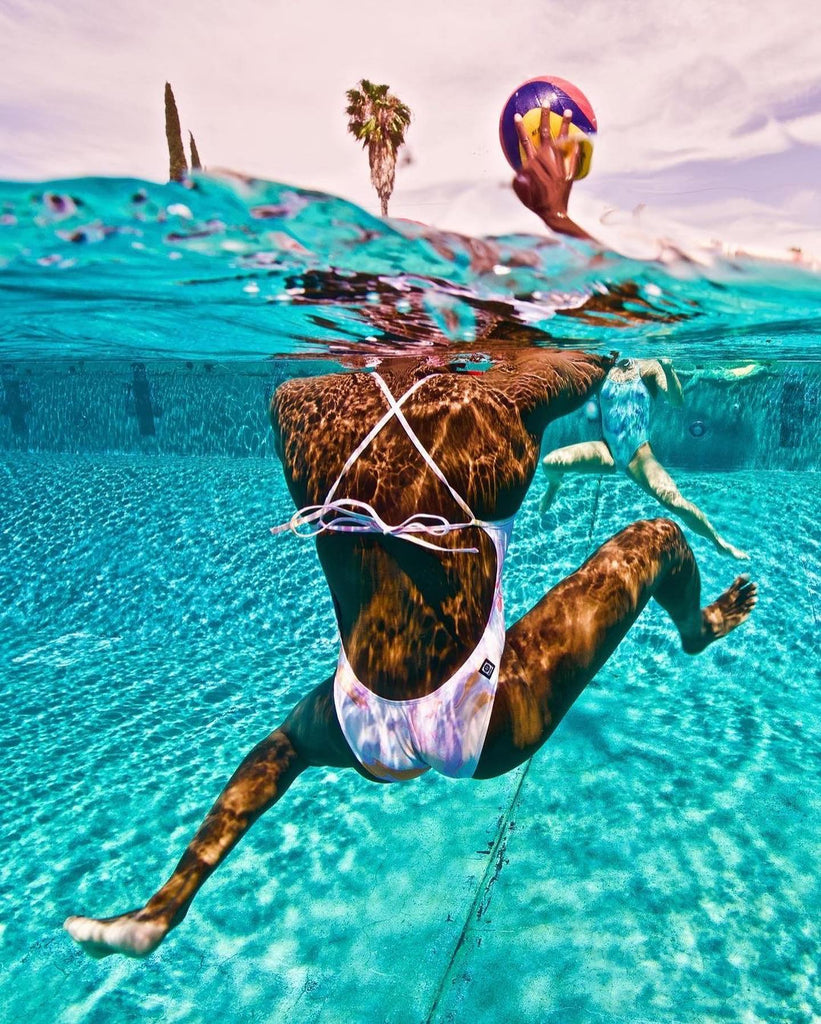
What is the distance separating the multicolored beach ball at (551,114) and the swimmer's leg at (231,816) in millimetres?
3783

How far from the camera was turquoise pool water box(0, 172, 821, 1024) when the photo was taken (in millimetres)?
3879

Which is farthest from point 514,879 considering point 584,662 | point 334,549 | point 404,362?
→ point 404,362

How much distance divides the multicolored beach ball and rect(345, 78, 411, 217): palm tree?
2045 centimetres

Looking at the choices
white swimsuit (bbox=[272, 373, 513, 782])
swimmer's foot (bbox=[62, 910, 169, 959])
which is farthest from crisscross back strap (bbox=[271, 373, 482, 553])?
swimmer's foot (bbox=[62, 910, 169, 959])

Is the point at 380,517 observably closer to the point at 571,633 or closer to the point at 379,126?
the point at 571,633

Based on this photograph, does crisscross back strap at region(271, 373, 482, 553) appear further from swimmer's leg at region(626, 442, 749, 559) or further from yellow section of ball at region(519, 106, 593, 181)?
swimmer's leg at region(626, 442, 749, 559)

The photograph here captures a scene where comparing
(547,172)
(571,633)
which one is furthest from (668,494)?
(571,633)

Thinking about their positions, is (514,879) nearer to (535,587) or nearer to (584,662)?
(584,662)

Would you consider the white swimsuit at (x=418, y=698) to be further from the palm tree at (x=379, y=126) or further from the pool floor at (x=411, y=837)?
the palm tree at (x=379, y=126)

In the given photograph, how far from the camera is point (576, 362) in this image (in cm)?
318

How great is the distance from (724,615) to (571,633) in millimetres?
1521

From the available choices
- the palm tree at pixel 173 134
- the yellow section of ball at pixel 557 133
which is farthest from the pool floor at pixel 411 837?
the palm tree at pixel 173 134

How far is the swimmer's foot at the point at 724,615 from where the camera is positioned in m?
3.53

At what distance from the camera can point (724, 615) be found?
12.1 ft
